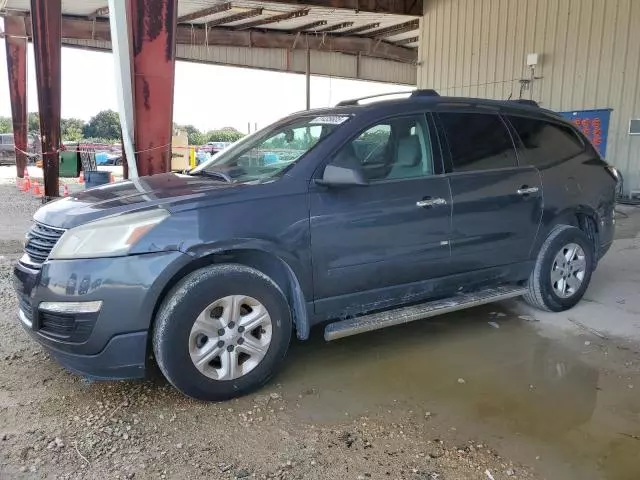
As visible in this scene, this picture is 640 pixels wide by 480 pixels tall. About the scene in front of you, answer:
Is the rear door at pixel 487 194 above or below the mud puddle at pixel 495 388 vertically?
above

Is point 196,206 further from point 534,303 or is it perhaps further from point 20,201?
point 20,201

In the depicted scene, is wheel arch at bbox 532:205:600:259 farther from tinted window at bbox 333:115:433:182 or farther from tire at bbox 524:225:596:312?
tinted window at bbox 333:115:433:182

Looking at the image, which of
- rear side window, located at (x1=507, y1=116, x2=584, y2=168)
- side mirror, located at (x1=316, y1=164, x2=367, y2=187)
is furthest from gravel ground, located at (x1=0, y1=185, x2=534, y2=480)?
rear side window, located at (x1=507, y1=116, x2=584, y2=168)

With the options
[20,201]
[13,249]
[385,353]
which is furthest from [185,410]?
[20,201]

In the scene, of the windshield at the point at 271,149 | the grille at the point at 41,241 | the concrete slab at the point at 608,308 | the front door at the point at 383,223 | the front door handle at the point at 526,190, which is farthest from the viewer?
the concrete slab at the point at 608,308

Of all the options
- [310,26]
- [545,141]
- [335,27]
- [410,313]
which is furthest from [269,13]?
[410,313]

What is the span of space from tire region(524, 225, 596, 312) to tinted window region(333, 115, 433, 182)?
142 cm

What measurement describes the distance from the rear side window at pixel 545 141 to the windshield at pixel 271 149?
66.0 inches

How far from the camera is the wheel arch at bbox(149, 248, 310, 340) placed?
3.12m

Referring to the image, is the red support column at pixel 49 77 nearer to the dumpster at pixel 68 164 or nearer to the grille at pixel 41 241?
the dumpster at pixel 68 164

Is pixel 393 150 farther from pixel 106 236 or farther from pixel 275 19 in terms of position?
pixel 275 19

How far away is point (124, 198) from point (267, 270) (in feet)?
3.17

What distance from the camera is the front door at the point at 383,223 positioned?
A: 3.48m

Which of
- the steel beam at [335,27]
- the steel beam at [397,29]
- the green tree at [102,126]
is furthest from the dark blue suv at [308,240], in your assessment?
the green tree at [102,126]
